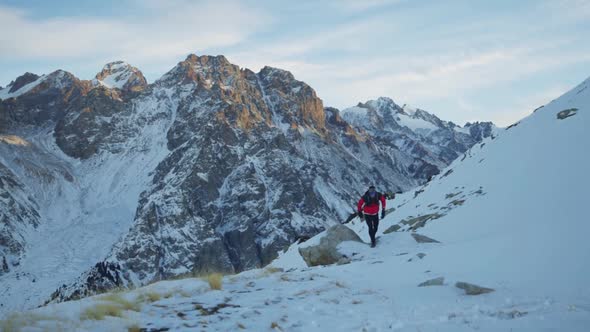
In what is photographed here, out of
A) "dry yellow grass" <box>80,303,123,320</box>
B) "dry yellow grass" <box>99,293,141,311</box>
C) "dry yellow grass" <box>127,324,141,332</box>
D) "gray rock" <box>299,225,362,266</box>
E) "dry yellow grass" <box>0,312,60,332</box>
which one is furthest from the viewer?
"gray rock" <box>299,225,362,266</box>

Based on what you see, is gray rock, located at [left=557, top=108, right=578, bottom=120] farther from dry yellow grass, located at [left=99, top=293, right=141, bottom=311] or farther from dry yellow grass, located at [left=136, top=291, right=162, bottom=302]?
dry yellow grass, located at [left=99, top=293, right=141, bottom=311]

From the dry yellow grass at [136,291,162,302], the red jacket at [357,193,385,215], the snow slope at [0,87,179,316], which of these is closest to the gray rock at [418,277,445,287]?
the dry yellow grass at [136,291,162,302]

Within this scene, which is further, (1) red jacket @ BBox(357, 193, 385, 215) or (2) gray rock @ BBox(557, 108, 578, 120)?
(2) gray rock @ BBox(557, 108, 578, 120)

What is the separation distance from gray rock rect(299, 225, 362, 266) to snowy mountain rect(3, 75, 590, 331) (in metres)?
0.44

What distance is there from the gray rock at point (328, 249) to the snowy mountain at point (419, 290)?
44cm

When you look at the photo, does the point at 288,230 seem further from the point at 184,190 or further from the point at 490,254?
the point at 490,254

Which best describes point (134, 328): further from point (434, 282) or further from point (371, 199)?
point (371, 199)

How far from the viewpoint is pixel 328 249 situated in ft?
54.7

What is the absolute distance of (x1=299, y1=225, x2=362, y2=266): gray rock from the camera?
53.7 ft

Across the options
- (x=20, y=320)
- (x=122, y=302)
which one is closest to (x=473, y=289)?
(x=122, y=302)

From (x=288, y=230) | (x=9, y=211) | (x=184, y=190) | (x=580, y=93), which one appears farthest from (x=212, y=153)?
(x=580, y=93)

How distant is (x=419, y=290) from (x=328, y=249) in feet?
24.5

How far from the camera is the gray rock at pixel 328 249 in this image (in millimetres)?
16359

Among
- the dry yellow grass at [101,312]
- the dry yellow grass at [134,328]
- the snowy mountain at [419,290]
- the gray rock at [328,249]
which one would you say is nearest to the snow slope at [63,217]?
the gray rock at [328,249]
